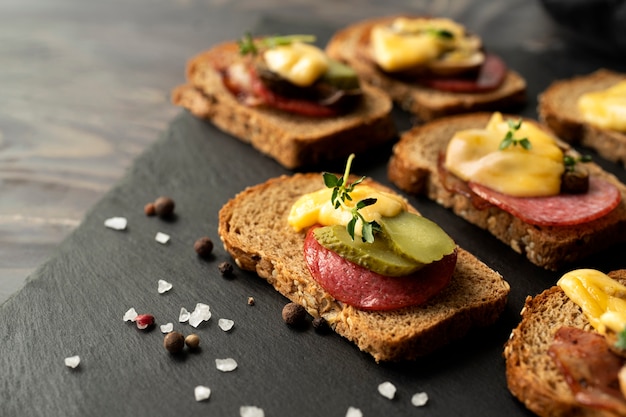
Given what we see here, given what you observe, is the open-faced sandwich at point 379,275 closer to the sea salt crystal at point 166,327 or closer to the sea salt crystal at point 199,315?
the sea salt crystal at point 199,315

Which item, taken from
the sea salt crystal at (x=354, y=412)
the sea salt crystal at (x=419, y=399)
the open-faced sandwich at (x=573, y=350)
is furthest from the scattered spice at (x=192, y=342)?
the open-faced sandwich at (x=573, y=350)

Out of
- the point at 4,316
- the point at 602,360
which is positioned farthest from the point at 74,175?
the point at 602,360

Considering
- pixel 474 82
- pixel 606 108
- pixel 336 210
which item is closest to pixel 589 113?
pixel 606 108

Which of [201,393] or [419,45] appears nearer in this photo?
[201,393]

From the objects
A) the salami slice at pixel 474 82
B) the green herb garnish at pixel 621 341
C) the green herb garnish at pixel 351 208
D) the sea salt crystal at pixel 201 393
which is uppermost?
the green herb garnish at pixel 351 208

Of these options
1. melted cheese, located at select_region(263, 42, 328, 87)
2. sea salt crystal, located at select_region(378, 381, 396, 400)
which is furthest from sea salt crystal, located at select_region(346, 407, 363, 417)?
melted cheese, located at select_region(263, 42, 328, 87)

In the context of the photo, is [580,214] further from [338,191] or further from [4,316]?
[4,316]

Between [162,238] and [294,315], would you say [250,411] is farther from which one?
[162,238]
